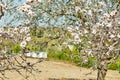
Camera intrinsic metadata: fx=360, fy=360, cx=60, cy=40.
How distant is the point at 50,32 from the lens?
13.9 meters

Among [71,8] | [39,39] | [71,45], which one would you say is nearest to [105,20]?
[71,45]

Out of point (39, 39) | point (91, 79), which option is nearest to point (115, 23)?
point (39, 39)

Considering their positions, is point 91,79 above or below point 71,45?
below

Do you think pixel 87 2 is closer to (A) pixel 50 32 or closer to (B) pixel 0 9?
(A) pixel 50 32

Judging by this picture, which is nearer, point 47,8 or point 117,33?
point 117,33

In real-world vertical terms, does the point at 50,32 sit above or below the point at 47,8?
below

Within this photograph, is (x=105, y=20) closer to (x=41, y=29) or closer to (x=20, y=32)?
(x=20, y=32)

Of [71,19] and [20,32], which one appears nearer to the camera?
[20,32]

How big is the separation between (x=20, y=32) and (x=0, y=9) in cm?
138

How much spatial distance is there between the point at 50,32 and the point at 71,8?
5.23 feet

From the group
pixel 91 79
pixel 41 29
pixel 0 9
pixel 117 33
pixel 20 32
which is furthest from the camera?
pixel 91 79

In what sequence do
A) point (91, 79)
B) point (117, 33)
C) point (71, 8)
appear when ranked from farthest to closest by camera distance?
point (91, 79)
point (71, 8)
point (117, 33)

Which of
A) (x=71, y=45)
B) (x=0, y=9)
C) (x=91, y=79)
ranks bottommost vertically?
(x=91, y=79)

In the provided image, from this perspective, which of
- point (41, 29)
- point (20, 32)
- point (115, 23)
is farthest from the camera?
point (41, 29)
